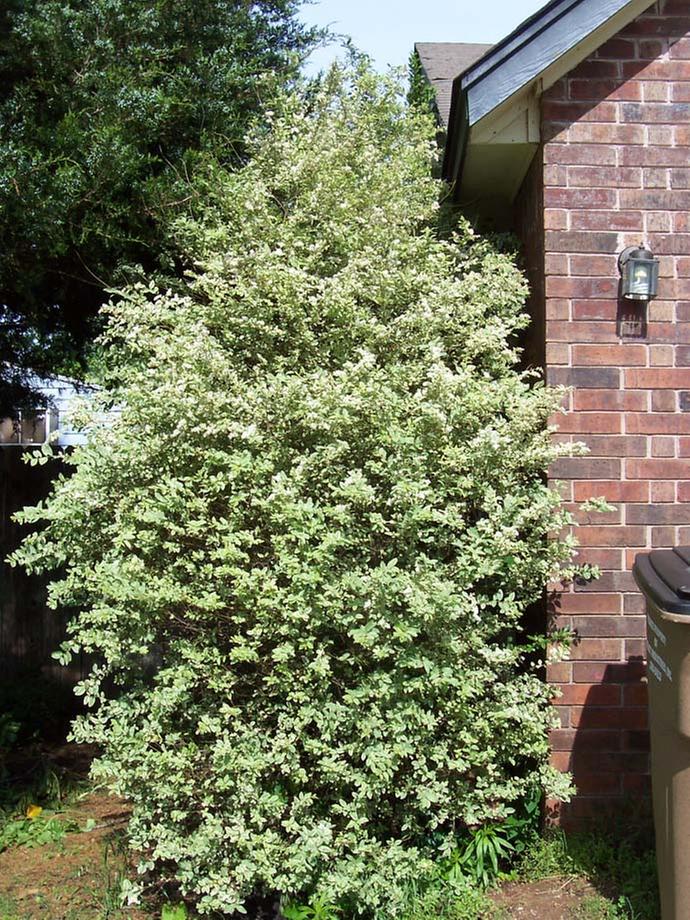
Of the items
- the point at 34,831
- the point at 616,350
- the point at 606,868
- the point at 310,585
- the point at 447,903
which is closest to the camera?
the point at 310,585

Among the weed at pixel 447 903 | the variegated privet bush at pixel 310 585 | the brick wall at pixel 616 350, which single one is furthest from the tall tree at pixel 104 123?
the weed at pixel 447 903

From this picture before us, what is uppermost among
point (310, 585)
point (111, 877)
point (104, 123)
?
point (104, 123)

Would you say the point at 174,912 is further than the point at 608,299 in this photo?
No

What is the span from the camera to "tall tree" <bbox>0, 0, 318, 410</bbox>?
5.04 m

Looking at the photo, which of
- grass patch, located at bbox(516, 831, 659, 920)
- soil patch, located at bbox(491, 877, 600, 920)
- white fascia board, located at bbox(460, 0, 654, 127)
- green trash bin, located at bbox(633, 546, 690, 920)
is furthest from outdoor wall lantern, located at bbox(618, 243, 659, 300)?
soil patch, located at bbox(491, 877, 600, 920)

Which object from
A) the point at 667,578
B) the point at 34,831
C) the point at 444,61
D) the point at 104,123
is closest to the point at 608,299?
the point at 667,578

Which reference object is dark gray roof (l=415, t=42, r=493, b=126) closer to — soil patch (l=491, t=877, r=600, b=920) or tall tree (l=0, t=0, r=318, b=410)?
tall tree (l=0, t=0, r=318, b=410)

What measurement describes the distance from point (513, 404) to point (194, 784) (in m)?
2.06

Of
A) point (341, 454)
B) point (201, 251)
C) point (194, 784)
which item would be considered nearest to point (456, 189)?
point (201, 251)

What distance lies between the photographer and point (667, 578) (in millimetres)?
3193

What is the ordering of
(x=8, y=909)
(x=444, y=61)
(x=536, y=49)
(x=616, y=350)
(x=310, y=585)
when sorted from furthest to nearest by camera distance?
(x=444, y=61) < (x=616, y=350) < (x=536, y=49) < (x=8, y=909) < (x=310, y=585)

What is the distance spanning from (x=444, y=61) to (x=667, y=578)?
8046mm

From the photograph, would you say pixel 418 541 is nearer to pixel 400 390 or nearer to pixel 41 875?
pixel 400 390

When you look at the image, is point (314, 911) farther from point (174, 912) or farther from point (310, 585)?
point (310, 585)
